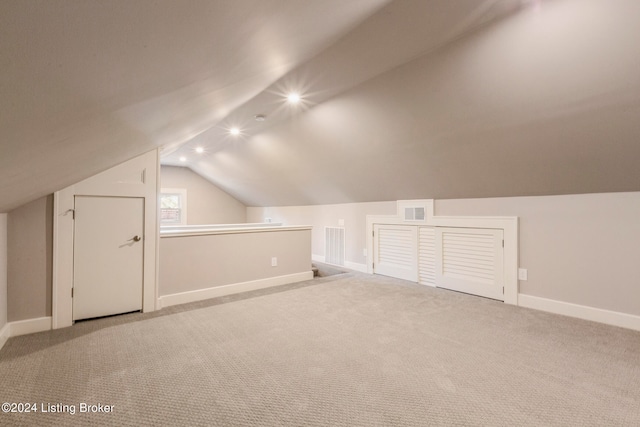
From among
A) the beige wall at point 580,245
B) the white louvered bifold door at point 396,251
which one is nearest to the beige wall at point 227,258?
the white louvered bifold door at point 396,251

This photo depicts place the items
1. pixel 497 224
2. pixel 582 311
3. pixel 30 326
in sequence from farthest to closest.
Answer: pixel 497 224, pixel 582 311, pixel 30 326

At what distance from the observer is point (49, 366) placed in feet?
7.17

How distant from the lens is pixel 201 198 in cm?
851

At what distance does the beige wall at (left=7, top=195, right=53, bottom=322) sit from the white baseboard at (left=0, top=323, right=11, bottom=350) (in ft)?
0.32

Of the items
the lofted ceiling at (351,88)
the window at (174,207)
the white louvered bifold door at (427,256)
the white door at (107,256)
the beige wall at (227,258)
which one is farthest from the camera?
the window at (174,207)

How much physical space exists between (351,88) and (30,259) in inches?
138

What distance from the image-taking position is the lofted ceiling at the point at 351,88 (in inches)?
25.5

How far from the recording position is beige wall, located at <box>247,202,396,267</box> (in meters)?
5.45

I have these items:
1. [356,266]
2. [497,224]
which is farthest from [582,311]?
[356,266]

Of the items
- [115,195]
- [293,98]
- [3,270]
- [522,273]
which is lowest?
[522,273]

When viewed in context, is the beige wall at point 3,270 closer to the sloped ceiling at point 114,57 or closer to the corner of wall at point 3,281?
the corner of wall at point 3,281

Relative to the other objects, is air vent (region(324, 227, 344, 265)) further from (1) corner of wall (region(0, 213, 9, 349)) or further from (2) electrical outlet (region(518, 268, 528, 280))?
(1) corner of wall (region(0, 213, 9, 349))

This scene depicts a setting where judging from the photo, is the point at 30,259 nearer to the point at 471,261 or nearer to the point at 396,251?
the point at 396,251

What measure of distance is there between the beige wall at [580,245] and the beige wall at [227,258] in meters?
2.65
